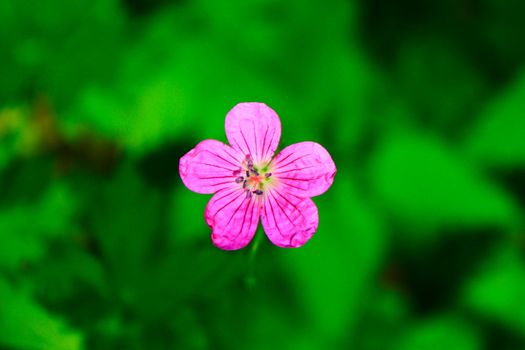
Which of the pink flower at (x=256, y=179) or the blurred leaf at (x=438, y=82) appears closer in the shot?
the pink flower at (x=256, y=179)

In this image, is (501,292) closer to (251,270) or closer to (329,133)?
(329,133)

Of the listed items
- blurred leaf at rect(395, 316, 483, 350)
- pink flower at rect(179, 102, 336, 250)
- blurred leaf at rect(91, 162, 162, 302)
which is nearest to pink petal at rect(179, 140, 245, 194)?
pink flower at rect(179, 102, 336, 250)

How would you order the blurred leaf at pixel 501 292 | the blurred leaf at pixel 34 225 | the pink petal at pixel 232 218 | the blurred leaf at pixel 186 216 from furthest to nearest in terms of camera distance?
the blurred leaf at pixel 501 292
the blurred leaf at pixel 186 216
the blurred leaf at pixel 34 225
the pink petal at pixel 232 218

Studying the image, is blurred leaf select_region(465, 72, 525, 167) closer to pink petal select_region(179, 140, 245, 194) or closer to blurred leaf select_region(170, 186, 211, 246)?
blurred leaf select_region(170, 186, 211, 246)

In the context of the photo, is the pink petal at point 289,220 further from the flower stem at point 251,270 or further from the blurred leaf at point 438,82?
the blurred leaf at point 438,82

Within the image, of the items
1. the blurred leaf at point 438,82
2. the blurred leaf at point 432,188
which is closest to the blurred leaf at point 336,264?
the blurred leaf at point 432,188

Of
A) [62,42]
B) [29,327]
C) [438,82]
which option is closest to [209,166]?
[29,327]
